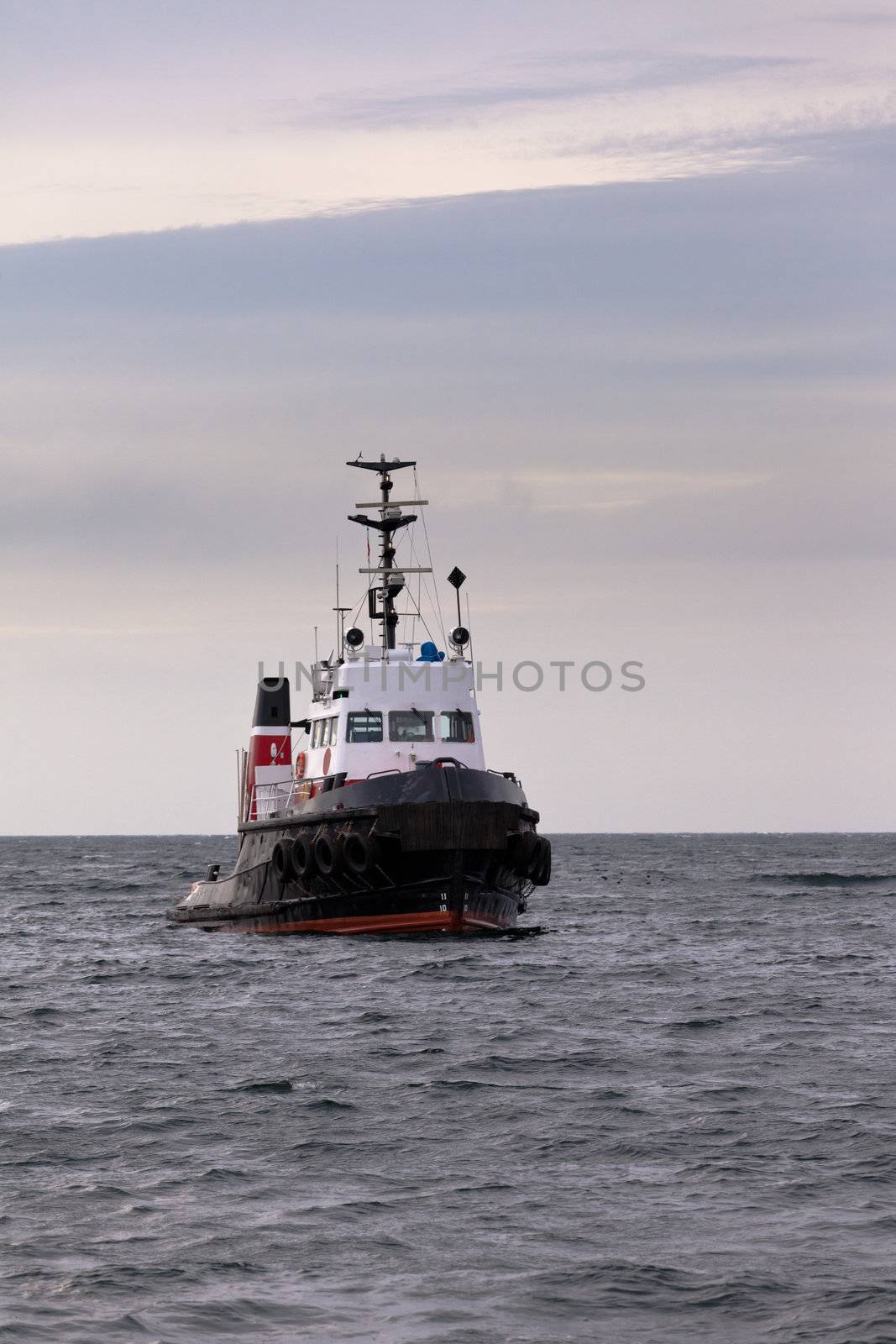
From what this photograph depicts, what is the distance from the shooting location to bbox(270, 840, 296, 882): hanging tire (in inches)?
1188

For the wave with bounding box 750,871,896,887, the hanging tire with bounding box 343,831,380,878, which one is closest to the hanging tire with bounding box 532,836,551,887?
the hanging tire with bounding box 343,831,380,878

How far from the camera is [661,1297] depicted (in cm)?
945

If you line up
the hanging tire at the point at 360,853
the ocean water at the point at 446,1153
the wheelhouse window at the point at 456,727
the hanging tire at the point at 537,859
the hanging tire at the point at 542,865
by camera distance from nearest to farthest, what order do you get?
the ocean water at the point at 446,1153 < the hanging tire at the point at 360,853 < the hanging tire at the point at 537,859 < the hanging tire at the point at 542,865 < the wheelhouse window at the point at 456,727

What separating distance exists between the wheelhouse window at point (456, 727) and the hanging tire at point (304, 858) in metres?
3.98

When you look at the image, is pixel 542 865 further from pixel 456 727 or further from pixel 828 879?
pixel 828 879

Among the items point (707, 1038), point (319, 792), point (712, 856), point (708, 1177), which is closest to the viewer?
point (708, 1177)

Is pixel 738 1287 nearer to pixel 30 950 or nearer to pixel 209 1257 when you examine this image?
pixel 209 1257

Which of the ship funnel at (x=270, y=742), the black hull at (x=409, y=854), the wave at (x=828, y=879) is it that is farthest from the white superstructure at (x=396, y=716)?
the wave at (x=828, y=879)

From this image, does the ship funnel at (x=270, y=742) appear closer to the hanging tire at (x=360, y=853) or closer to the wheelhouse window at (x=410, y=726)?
the wheelhouse window at (x=410, y=726)

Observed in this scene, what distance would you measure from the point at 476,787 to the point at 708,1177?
16732mm

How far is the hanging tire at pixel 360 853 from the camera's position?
27.9 meters

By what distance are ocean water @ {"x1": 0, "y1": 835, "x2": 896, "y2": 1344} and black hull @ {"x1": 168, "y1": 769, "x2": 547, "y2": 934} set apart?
138 cm

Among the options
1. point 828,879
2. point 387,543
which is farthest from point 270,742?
point 828,879

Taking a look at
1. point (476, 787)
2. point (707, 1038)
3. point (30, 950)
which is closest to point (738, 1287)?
point (707, 1038)
